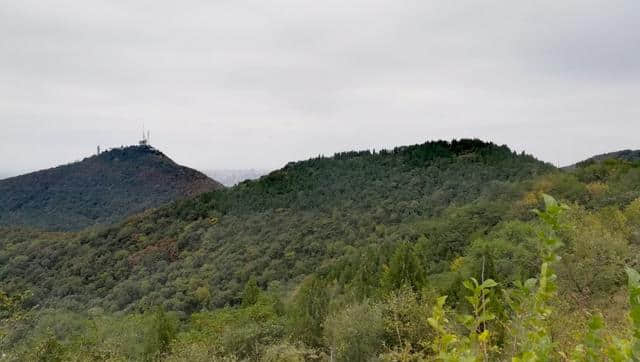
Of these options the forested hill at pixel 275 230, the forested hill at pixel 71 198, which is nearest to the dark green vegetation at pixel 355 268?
the forested hill at pixel 275 230

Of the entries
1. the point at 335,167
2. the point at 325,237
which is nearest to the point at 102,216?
the point at 335,167

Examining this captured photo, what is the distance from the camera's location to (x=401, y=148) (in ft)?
456

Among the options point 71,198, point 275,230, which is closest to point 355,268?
point 275,230

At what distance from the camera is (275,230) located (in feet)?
322

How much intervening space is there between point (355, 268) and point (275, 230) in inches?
1889

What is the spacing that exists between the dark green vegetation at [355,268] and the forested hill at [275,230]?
465 millimetres

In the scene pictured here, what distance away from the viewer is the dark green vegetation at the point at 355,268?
710 centimetres

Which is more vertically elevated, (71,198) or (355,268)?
(71,198)

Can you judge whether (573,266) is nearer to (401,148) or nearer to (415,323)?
(415,323)

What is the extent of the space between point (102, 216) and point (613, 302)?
181 meters

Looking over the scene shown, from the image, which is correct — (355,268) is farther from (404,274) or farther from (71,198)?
(71,198)

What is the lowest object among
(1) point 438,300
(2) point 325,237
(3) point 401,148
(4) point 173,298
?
(4) point 173,298

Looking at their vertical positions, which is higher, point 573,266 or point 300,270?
point 573,266

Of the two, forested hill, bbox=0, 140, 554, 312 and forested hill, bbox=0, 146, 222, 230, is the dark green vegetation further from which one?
forested hill, bbox=0, 146, 222, 230
